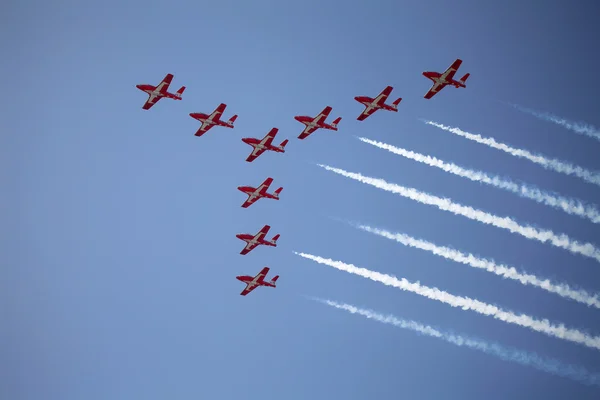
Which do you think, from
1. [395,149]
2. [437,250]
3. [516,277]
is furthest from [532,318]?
[395,149]

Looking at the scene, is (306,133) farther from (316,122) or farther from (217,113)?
(217,113)

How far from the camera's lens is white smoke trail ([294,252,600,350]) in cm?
7025

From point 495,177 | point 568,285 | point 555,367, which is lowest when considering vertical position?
point 555,367

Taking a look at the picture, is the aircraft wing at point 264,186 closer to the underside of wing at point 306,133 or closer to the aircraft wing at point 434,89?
the underside of wing at point 306,133

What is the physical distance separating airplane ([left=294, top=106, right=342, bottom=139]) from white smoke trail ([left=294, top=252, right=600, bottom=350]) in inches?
323

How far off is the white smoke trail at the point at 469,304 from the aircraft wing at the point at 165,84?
46.4 ft

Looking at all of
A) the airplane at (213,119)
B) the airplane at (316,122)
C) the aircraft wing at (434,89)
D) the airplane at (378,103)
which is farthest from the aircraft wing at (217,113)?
the aircraft wing at (434,89)

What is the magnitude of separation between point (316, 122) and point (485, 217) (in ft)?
40.2

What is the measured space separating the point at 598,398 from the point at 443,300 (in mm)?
12209

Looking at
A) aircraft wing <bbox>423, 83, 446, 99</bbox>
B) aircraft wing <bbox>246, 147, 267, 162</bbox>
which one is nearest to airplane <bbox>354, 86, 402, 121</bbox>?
aircraft wing <bbox>423, 83, 446, 99</bbox>

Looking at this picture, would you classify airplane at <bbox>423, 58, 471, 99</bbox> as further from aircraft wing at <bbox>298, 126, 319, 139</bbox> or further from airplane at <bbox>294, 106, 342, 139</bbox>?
aircraft wing at <bbox>298, 126, 319, 139</bbox>

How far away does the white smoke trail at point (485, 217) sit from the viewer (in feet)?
233

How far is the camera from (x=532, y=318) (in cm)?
7106

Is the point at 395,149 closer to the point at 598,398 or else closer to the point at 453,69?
the point at 453,69
